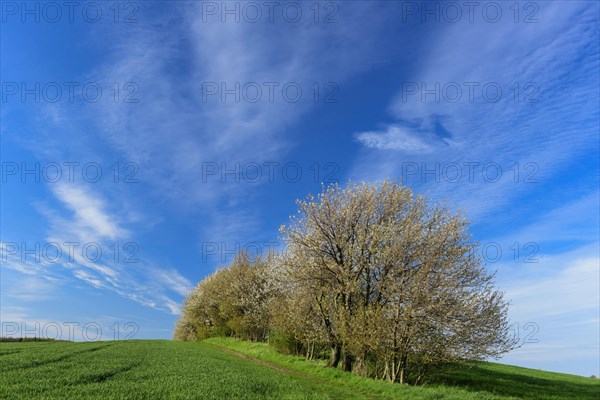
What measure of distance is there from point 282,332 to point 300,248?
14822 mm

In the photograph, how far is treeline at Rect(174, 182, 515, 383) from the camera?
2605cm

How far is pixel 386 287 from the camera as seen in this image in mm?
28391

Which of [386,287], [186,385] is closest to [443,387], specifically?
[386,287]

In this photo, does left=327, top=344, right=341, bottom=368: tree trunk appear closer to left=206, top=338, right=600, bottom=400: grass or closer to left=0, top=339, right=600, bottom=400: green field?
left=206, top=338, right=600, bottom=400: grass

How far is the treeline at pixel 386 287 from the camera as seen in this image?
26047 millimetres

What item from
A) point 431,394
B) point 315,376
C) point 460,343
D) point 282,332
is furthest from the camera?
point 282,332

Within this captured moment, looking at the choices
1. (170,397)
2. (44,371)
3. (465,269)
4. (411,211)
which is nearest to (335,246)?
(411,211)

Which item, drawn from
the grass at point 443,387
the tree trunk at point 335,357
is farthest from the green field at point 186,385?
the tree trunk at point 335,357

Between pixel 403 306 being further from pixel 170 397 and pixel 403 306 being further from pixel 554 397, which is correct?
pixel 170 397

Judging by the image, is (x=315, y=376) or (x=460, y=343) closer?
(x=460, y=343)

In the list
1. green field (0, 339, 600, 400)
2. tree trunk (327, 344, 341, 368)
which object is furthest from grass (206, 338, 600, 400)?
tree trunk (327, 344, 341, 368)

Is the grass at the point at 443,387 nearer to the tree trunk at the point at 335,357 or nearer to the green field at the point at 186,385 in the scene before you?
the green field at the point at 186,385

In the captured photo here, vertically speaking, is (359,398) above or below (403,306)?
below

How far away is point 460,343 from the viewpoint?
86.0ft
